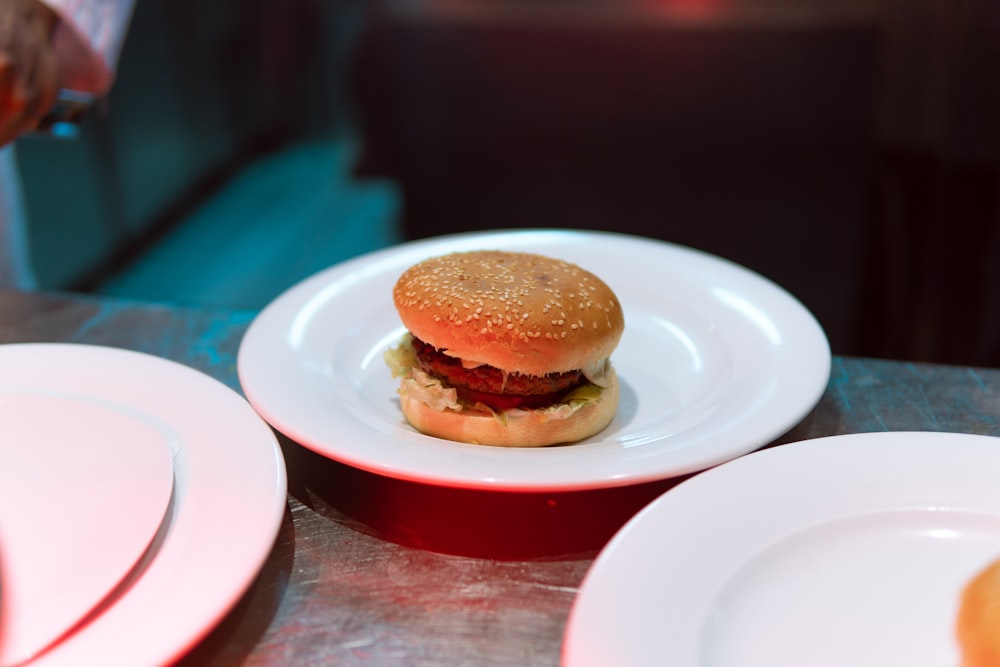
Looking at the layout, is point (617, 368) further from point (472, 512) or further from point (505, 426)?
point (472, 512)

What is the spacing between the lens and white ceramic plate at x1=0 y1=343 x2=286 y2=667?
0.81m

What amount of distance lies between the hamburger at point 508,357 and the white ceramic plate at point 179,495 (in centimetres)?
31

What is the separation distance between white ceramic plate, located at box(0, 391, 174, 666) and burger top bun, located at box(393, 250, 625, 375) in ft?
1.53

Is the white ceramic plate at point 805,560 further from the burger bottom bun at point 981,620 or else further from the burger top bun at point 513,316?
the burger top bun at point 513,316

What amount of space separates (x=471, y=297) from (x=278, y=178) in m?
4.65

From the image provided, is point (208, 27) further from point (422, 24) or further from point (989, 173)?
point (989, 173)

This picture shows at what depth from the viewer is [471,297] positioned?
54.2 inches

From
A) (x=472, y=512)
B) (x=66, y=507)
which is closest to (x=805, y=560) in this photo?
(x=472, y=512)

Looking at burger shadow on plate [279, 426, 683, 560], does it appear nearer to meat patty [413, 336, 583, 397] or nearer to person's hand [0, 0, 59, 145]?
meat patty [413, 336, 583, 397]

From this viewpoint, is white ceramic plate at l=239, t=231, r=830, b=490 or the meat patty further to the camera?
the meat patty

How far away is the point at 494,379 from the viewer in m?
1.38

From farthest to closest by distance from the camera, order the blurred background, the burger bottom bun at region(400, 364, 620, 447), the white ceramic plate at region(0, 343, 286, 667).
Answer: the blurred background → the burger bottom bun at region(400, 364, 620, 447) → the white ceramic plate at region(0, 343, 286, 667)

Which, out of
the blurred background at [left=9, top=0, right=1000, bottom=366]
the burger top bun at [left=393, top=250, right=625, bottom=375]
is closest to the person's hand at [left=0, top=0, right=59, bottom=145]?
the burger top bun at [left=393, top=250, right=625, bottom=375]

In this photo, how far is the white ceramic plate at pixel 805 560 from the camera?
A: 86cm
